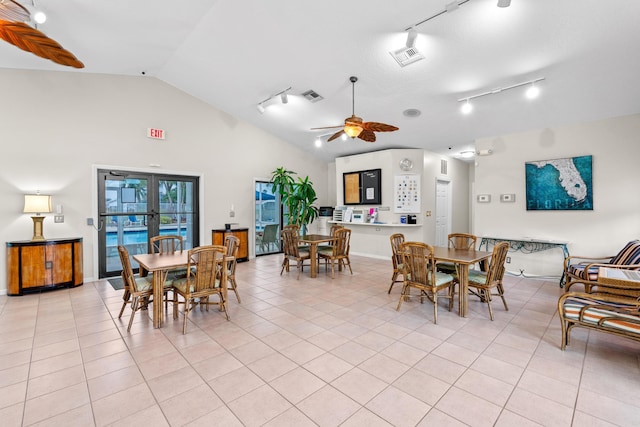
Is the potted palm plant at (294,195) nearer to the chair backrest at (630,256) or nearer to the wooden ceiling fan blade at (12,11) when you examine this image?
the wooden ceiling fan blade at (12,11)

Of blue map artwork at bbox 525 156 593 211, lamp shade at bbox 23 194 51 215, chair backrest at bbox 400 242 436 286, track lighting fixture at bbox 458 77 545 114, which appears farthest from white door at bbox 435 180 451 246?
lamp shade at bbox 23 194 51 215

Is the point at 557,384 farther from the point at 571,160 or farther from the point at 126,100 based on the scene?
the point at 126,100

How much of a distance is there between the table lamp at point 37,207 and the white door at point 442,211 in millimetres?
7816

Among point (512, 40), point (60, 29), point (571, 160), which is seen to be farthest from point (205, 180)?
point (571, 160)

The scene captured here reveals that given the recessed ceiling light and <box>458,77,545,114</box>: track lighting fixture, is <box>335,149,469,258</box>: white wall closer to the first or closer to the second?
the recessed ceiling light

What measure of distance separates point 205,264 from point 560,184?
5833mm

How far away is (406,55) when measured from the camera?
3934 mm

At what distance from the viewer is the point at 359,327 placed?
10.6ft

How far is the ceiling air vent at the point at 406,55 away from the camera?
3841 millimetres

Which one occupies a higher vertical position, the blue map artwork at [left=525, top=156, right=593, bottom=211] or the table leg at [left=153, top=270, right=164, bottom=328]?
the blue map artwork at [left=525, top=156, right=593, bottom=211]

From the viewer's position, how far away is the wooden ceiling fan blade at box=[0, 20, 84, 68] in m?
2.16

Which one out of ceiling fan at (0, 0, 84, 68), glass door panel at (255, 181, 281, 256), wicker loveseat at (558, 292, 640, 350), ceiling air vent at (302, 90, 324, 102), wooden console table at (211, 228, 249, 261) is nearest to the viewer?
ceiling fan at (0, 0, 84, 68)

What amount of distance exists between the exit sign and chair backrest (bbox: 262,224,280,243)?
10.4 feet

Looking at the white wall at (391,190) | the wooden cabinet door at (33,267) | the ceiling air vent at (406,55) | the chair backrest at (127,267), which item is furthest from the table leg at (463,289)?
the wooden cabinet door at (33,267)
